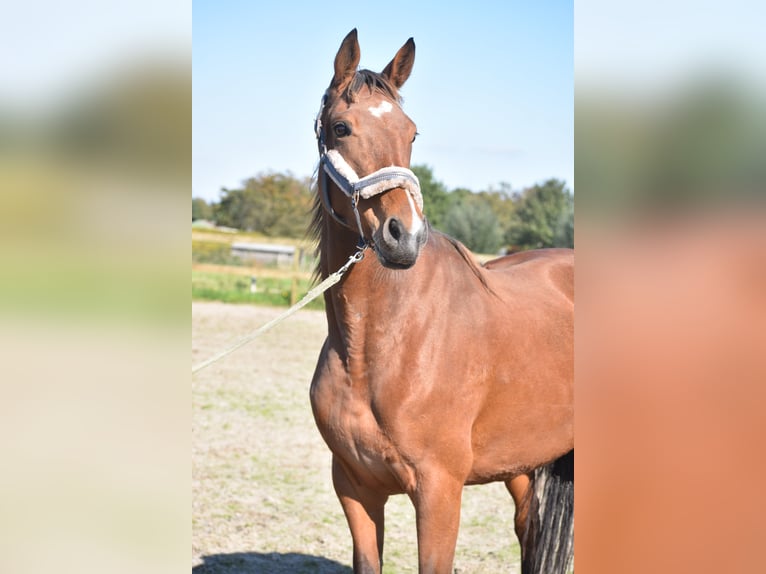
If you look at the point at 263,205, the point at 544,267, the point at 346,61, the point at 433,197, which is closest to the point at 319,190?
the point at 346,61

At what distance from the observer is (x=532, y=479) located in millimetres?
3904

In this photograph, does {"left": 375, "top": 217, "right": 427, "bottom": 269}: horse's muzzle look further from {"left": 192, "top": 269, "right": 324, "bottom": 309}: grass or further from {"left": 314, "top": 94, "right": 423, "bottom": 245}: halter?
{"left": 192, "top": 269, "right": 324, "bottom": 309}: grass

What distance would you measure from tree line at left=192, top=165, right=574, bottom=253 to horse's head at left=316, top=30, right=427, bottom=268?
25.0 metres

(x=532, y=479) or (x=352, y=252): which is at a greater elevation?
(x=352, y=252)

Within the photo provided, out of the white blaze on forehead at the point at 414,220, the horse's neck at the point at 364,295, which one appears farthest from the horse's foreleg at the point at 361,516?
the white blaze on forehead at the point at 414,220

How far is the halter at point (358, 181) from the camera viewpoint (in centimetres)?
239

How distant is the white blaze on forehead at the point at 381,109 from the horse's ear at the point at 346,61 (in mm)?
227

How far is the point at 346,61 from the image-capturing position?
267 cm

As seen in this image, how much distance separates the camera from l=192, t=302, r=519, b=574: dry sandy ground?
447 centimetres
